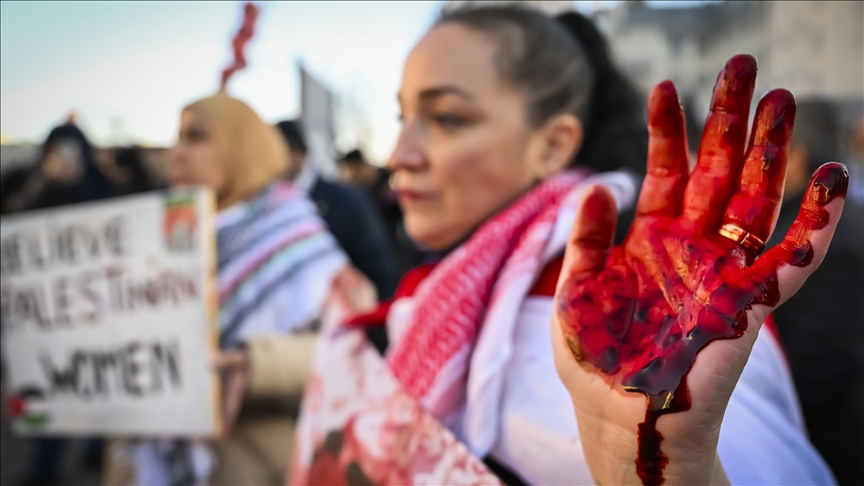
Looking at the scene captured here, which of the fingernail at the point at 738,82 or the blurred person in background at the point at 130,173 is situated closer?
the fingernail at the point at 738,82

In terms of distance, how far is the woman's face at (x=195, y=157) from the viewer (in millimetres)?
1127

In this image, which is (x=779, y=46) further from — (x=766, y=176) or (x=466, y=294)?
(x=466, y=294)

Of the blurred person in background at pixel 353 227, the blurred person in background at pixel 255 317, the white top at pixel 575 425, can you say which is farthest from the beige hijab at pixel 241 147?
the white top at pixel 575 425

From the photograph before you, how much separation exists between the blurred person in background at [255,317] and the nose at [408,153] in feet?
1.66

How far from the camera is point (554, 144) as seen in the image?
3.00 feet

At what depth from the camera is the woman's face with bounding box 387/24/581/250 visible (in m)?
0.86

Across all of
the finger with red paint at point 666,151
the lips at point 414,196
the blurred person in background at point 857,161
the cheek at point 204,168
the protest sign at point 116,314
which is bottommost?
the protest sign at point 116,314

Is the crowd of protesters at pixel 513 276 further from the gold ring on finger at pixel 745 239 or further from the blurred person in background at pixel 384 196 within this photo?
the blurred person in background at pixel 384 196

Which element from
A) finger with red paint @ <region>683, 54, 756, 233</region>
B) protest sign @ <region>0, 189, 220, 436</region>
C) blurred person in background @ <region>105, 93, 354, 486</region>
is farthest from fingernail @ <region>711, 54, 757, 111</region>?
protest sign @ <region>0, 189, 220, 436</region>

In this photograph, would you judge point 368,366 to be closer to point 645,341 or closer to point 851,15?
point 645,341

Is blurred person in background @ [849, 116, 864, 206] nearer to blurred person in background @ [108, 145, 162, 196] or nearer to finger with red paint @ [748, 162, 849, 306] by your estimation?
finger with red paint @ [748, 162, 849, 306]

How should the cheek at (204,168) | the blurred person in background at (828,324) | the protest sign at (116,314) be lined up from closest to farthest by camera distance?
the blurred person in background at (828,324) → the cheek at (204,168) → the protest sign at (116,314)

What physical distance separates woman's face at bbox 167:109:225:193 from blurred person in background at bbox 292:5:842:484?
463 millimetres

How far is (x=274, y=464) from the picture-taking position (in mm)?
1409
